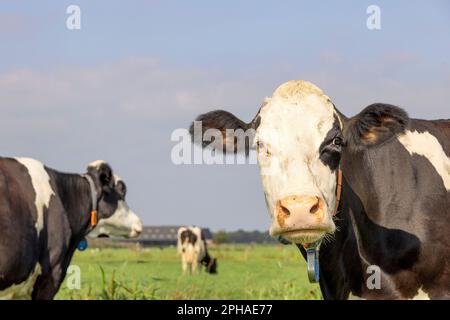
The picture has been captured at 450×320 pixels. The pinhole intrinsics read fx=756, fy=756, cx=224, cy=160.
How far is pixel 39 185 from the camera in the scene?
38.0 feet

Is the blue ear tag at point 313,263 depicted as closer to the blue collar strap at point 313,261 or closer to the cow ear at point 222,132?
the blue collar strap at point 313,261

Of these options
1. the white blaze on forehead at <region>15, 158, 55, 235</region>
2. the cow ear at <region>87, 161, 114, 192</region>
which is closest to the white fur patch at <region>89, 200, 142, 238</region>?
the cow ear at <region>87, 161, 114, 192</region>

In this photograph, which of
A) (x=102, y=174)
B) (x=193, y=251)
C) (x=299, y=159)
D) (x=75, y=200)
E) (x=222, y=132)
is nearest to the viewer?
(x=299, y=159)

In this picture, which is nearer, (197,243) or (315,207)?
(315,207)

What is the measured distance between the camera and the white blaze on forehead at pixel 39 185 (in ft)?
37.2

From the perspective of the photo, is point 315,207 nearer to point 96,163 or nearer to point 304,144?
point 304,144

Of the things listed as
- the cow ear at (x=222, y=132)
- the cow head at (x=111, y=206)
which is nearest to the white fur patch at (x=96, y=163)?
the cow head at (x=111, y=206)

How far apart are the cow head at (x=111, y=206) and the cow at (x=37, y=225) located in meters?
0.93

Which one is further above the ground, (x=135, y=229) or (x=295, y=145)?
(x=295, y=145)

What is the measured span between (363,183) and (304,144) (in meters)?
1.07

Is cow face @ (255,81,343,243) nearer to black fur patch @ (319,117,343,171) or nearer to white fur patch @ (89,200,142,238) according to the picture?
black fur patch @ (319,117,343,171)

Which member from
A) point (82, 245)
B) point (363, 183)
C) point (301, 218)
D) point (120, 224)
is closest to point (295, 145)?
point (301, 218)
